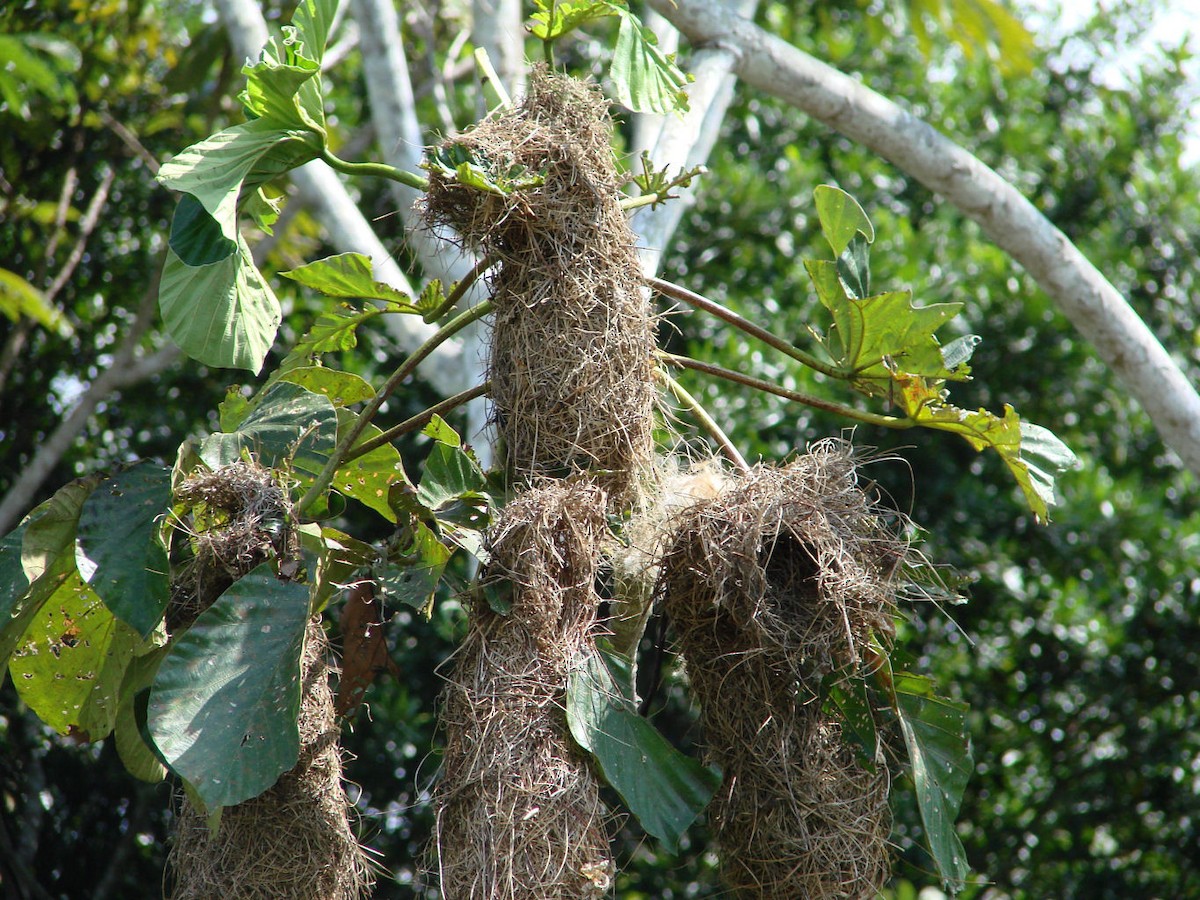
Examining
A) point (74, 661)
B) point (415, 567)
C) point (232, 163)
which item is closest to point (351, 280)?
point (232, 163)

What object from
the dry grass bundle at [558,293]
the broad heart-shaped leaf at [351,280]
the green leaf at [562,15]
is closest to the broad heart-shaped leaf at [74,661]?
the broad heart-shaped leaf at [351,280]

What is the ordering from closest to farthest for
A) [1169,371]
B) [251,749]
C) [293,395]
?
1. [251,749]
2. [293,395]
3. [1169,371]

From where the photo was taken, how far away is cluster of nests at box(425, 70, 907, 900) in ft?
4.25

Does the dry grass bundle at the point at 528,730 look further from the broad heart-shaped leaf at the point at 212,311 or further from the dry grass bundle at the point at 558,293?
the broad heart-shaped leaf at the point at 212,311

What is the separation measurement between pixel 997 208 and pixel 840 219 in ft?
4.25

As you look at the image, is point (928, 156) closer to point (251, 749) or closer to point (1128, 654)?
point (251, 749)

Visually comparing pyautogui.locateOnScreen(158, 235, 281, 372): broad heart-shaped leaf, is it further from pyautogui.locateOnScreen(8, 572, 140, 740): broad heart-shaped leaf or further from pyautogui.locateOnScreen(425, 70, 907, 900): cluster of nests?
pyautogui.locateOnScreen(8, 572, 140, 740): broad heart-shaped leaf

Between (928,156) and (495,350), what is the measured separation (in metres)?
1.57

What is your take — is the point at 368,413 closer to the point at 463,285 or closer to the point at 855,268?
the point at 463,285

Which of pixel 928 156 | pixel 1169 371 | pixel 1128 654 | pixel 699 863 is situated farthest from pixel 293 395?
pixel 1128 654

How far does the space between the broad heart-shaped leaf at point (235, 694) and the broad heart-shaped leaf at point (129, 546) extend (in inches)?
3.8

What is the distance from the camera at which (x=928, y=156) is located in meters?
2.58

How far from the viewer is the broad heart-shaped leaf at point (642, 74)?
1503mm

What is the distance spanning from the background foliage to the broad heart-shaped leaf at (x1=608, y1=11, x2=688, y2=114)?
206 cm
